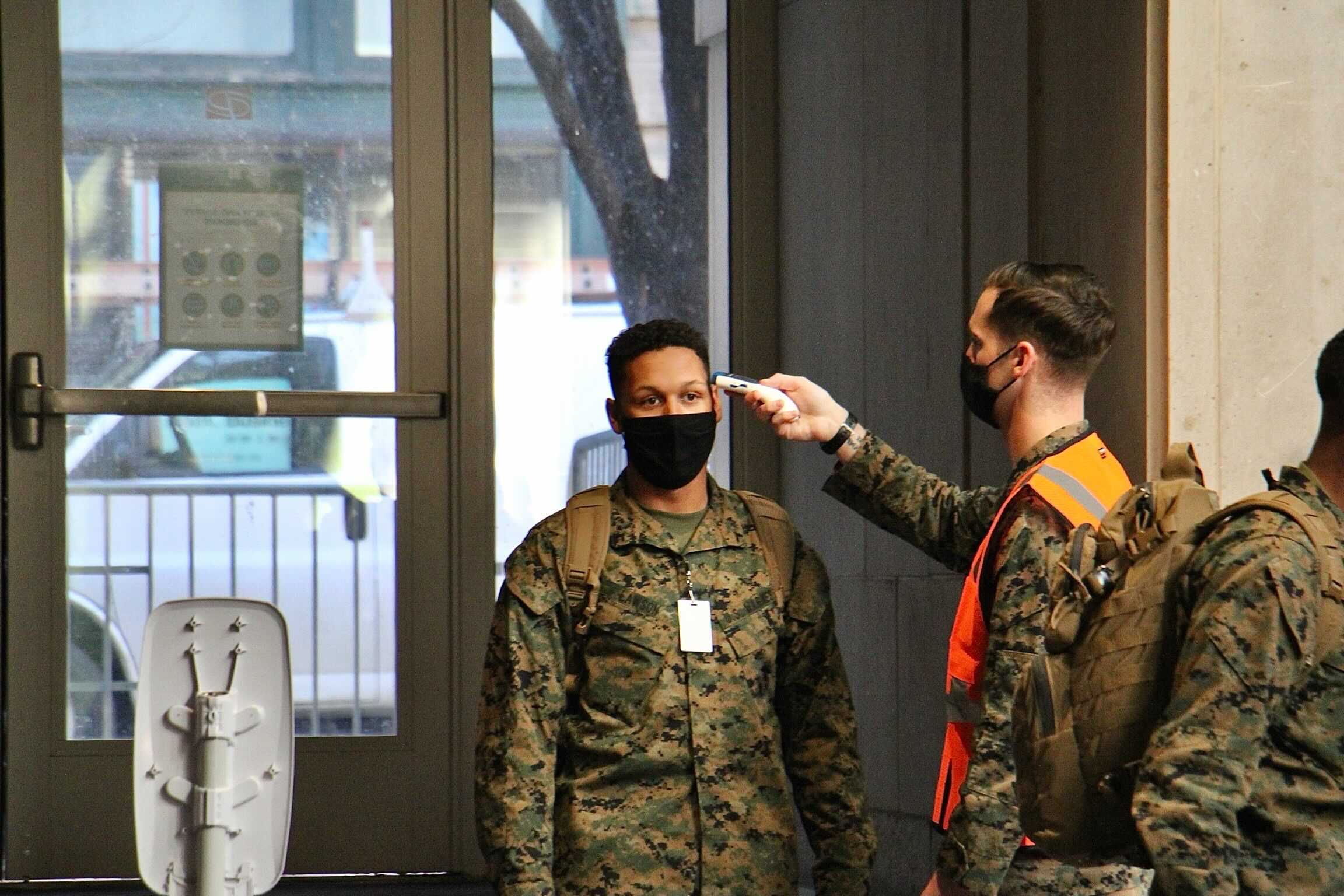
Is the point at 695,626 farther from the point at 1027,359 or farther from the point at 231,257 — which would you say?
the point at 231,257

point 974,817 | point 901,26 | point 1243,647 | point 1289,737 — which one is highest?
point 901,26

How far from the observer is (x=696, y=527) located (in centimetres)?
332

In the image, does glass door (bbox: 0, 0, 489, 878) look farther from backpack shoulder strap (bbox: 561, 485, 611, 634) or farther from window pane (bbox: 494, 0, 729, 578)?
backpack shoulder strap (bbox: 561, 485, 611, 634)

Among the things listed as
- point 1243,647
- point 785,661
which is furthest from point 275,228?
point 1243,647

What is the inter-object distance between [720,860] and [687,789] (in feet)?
0.49

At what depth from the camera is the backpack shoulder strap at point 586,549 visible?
3189 millimetres

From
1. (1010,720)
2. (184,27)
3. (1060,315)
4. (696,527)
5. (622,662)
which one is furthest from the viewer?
(184,27)

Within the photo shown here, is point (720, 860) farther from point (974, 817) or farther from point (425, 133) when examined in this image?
point (425, 133)

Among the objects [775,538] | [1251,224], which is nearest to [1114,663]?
[775,538]

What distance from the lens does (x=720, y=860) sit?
3.09m

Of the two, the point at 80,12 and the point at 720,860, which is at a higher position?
the point at 80,12

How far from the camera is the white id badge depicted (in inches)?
124

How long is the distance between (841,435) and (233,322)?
106 inches

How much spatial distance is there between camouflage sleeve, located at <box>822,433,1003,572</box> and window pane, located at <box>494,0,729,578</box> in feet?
6.96
